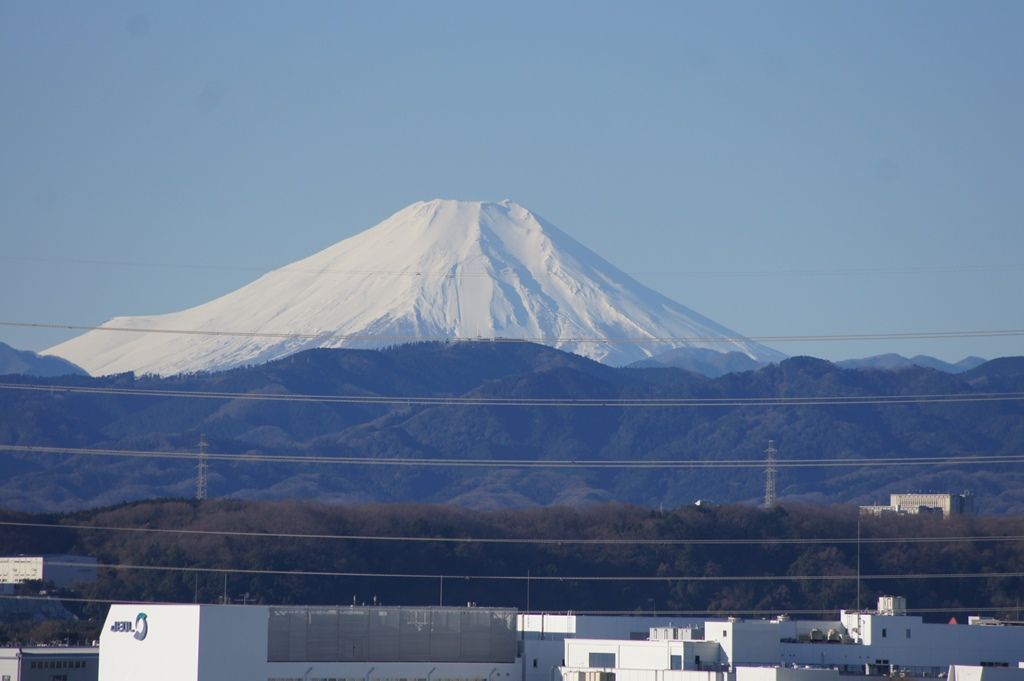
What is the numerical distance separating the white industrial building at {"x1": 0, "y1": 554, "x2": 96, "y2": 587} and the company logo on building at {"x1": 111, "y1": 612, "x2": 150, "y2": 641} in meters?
71.3

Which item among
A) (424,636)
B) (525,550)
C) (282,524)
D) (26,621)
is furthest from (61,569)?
(424,636)

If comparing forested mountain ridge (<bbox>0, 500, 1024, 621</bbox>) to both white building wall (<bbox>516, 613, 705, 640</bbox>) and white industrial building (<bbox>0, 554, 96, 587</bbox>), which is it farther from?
white building wall (<bbox>516, 613, 705, 640</bbox>)

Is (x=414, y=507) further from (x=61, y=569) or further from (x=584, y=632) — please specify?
(x=584, y=632)

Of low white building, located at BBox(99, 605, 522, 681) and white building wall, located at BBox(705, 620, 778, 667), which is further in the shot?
white building wall, located at BBox(705, 620, 778, 667)

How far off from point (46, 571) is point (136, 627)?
7489 cm

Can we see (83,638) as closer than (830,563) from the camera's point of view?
Yes

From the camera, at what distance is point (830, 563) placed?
538 feet

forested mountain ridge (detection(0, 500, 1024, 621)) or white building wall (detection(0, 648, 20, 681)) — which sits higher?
forested mountain ridge (detection(0, 500, 1024, 621))

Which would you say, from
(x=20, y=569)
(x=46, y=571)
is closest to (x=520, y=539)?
(x=20, y=569)

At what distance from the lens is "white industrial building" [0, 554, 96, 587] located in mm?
134750

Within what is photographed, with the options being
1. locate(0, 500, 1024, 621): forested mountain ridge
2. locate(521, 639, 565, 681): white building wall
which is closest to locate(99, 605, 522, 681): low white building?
locate(521, 639, 565, 681): white building wall

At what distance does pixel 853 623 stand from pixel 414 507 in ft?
351

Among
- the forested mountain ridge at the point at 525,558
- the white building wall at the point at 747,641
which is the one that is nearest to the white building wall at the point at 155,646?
the white building wall at the point at 747,641

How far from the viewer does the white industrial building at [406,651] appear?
61.1 m
